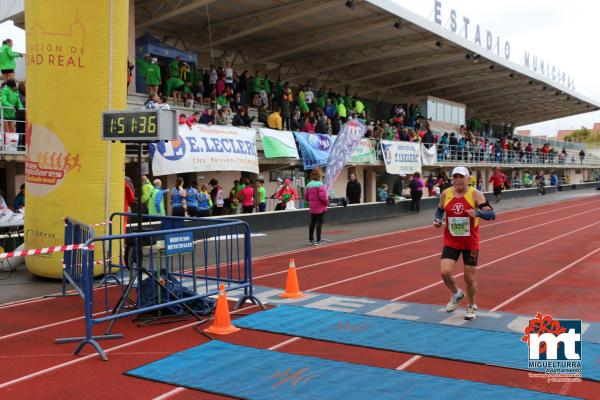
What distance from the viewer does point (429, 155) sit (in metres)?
33.3

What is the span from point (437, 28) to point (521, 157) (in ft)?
93.2

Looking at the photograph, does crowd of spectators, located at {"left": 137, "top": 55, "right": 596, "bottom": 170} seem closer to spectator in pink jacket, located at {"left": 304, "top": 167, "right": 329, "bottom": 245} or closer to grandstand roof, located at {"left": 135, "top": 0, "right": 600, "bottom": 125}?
grandstand roof, located at {"left": 135, "top": 0, "right": 600, "bottom": 125}

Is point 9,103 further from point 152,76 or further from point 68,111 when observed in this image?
point 152,76

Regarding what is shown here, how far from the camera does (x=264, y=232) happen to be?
18672 mm

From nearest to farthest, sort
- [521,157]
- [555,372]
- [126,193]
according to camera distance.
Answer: [555,372] → [126,193] → [521,157]

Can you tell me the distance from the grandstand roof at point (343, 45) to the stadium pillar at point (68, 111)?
11.9 metres

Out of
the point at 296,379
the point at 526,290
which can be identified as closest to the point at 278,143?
the point at 526,290

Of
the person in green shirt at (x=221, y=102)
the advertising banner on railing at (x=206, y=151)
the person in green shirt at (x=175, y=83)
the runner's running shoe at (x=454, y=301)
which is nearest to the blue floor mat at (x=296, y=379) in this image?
the runner's running shoe at (x=454, y=301)

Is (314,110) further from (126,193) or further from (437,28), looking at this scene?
(126,193)

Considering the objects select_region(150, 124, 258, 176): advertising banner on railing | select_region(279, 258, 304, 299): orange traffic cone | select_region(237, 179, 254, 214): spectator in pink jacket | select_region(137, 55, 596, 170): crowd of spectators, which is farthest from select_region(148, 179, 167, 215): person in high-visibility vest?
select_region(279, 258, 304, 299): orange traffic cone

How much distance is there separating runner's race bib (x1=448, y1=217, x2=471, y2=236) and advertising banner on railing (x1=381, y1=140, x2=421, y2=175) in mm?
21402

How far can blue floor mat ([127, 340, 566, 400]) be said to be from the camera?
491cm

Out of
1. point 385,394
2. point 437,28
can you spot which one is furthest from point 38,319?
point 437,28

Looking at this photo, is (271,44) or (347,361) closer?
(347,361)
